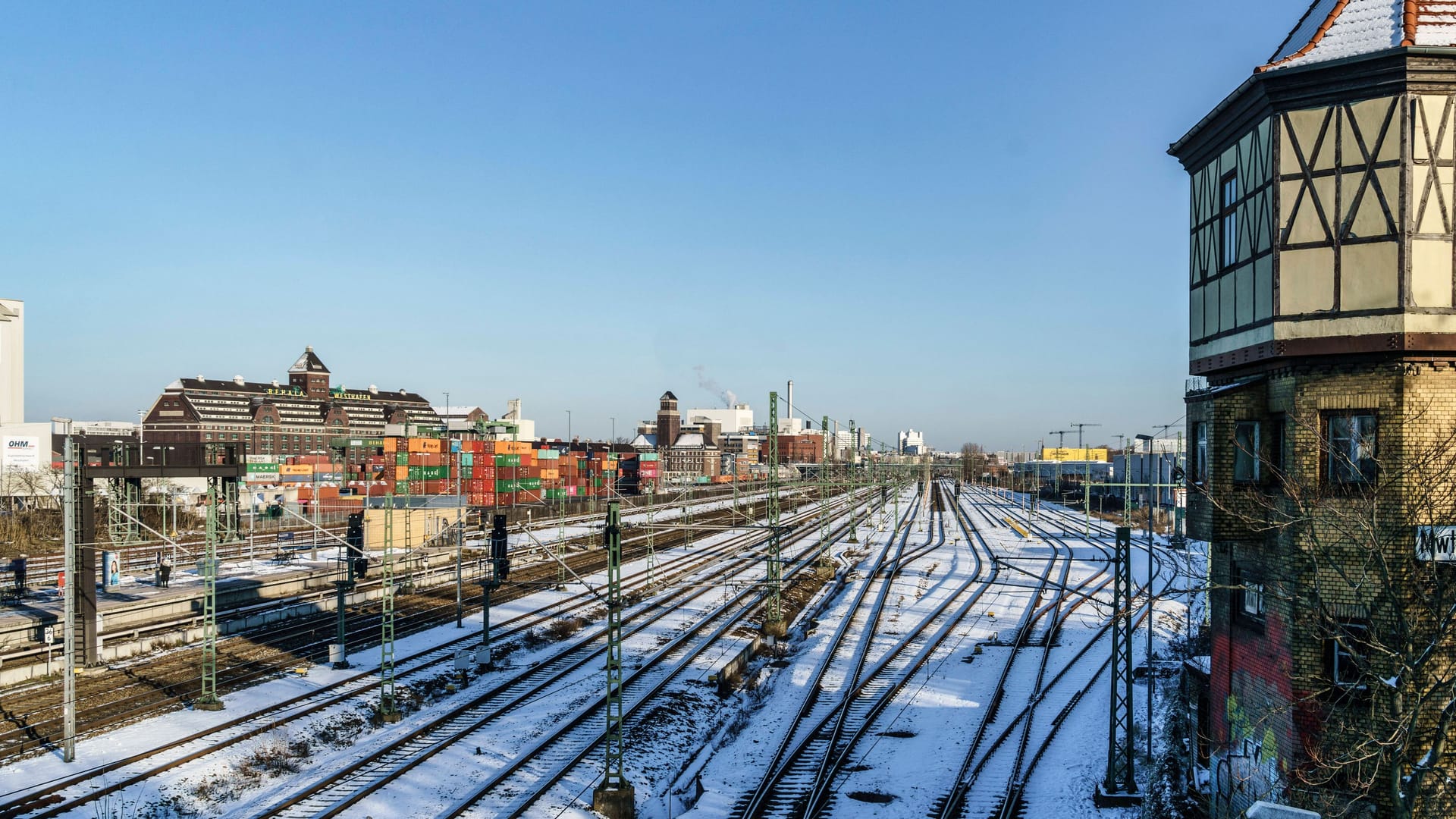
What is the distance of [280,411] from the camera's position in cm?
12256

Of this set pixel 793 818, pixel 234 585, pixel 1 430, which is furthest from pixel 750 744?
pixel 1 430

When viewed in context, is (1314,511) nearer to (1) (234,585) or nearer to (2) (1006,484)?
(1) (234,585)

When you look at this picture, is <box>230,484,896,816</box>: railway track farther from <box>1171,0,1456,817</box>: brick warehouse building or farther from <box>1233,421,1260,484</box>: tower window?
<box>1233,421,1260,484</box>: tower window

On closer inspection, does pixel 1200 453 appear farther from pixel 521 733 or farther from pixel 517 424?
pixel 517 424

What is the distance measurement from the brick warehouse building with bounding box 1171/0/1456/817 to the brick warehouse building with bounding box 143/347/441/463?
9217 centimetres

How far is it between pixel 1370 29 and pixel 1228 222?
3.01 metres

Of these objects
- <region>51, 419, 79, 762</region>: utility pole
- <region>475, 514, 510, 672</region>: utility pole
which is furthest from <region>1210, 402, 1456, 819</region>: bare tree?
<region>51, 419, 79, 762</region>: utility pole

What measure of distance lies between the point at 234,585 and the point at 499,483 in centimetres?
3801

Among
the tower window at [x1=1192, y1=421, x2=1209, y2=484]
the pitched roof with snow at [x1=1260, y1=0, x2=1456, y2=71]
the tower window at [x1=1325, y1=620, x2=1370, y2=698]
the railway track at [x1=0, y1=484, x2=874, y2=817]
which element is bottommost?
the railway track at [x1=0, y1=484, x2=874, y2=817]

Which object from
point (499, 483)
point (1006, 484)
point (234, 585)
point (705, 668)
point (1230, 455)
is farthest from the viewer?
point (1006, 484)

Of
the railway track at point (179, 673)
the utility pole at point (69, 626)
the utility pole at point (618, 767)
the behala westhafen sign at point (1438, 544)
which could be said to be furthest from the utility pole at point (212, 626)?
the behala westhafen sign at point (1438, 544)

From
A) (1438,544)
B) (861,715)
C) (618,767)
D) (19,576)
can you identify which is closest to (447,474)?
(19,576)

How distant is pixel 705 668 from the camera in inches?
998

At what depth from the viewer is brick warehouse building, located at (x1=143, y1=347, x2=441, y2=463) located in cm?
10562
